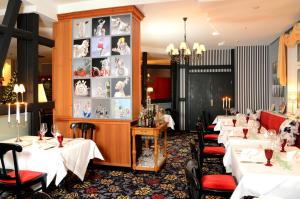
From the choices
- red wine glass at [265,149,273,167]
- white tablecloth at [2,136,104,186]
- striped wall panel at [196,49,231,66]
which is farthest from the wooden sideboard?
striped wall panel at [196,49,231,66]

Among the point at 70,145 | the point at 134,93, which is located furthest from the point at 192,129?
the point at 70,145

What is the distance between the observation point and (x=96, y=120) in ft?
15.7

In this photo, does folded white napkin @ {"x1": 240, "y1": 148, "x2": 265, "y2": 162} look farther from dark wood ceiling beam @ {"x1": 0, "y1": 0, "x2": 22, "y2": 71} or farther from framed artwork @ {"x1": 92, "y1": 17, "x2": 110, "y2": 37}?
dark wood ceiling beam @ {"x1": 0, "y1": 0, "x2": 22, "y2": 71}

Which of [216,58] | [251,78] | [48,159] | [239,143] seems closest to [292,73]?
[251,78]

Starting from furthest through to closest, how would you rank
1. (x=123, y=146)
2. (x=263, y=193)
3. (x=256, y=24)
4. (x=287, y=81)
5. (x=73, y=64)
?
1. (x=287, y=81)
2. (x=256, y=24)
3. (x=73, y=64)
4. (x=123, y=146)
5. (x=263, y=193)

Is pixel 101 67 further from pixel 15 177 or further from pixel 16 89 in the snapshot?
pixel 15 177

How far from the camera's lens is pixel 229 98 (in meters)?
8.87

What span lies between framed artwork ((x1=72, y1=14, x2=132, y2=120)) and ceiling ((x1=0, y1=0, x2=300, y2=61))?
39 cm

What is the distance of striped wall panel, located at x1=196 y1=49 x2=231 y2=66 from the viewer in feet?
29.9

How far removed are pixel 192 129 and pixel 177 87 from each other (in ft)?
5.47

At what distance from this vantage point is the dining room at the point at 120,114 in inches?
112

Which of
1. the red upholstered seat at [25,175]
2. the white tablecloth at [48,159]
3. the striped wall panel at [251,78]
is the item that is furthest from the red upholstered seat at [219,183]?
the striped wall panel at [251,78]

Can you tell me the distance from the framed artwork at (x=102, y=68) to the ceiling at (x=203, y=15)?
393 millimetres

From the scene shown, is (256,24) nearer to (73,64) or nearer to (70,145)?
(73,64)
